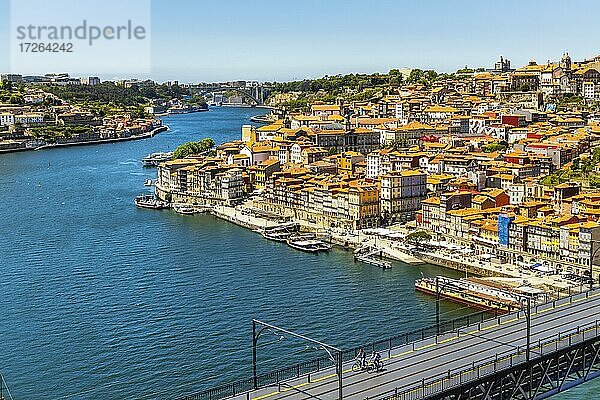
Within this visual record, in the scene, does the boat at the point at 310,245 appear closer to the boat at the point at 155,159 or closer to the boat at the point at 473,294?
the boat at the point at 473,294

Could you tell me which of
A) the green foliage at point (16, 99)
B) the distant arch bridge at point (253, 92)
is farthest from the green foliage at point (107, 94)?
the distant arch bridge at point (253, 92)

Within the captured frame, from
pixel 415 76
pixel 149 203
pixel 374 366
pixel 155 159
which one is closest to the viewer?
pixel 374 366

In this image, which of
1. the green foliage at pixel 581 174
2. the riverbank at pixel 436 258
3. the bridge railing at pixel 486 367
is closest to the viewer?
the bridge railing at pixel 486 367

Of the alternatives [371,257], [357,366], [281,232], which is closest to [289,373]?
[357,366]

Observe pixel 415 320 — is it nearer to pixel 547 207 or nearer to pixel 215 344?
pixel 215 344

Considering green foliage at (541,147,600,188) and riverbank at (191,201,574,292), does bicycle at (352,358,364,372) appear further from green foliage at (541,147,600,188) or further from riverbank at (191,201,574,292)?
green foliage at (541,147,600,188)

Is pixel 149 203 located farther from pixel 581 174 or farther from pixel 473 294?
pixel 473 294
